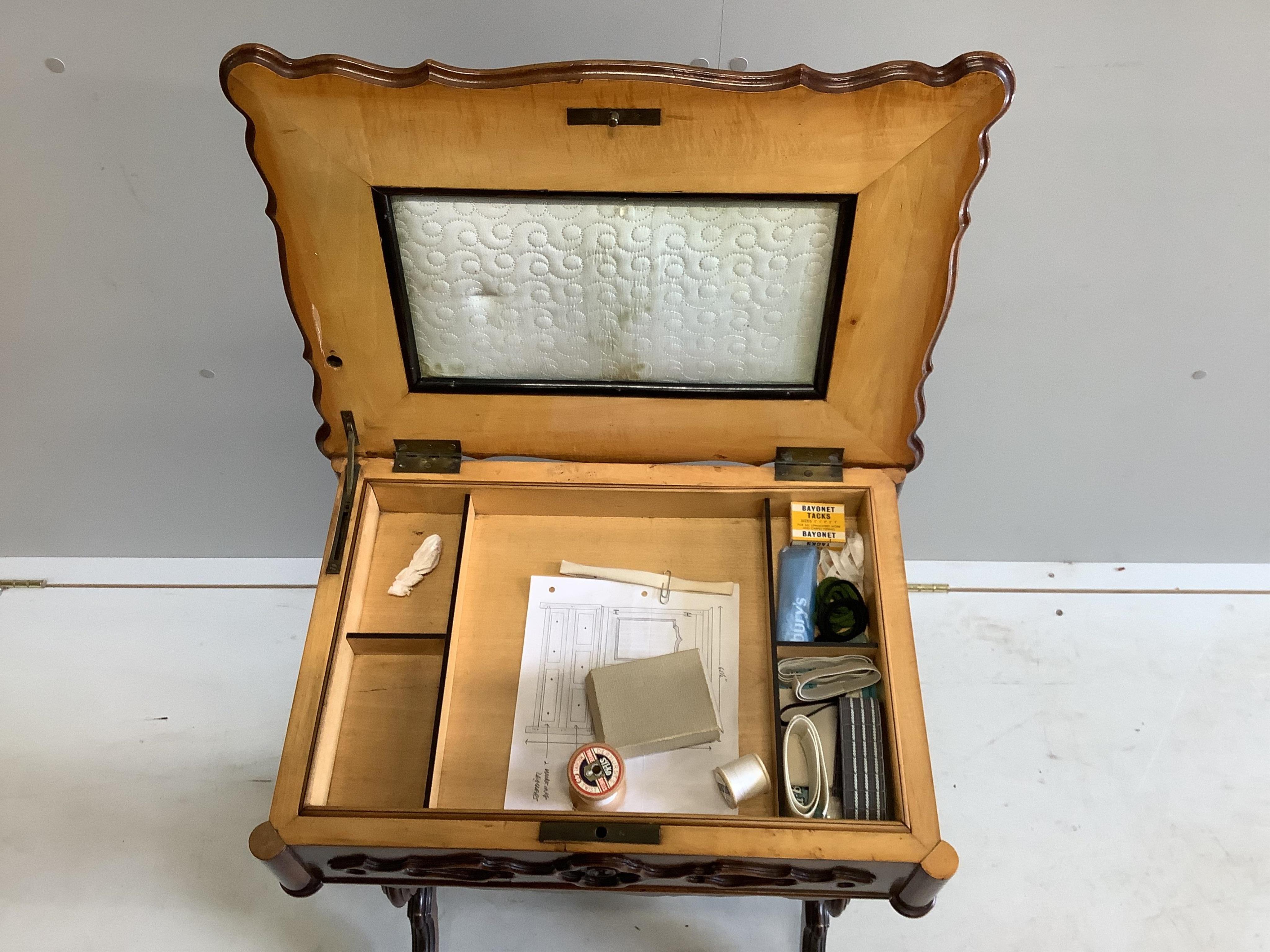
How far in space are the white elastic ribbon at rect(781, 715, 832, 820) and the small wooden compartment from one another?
0.03 meters

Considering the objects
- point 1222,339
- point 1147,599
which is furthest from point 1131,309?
point 1147,599

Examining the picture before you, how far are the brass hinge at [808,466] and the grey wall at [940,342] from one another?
429 millimetres

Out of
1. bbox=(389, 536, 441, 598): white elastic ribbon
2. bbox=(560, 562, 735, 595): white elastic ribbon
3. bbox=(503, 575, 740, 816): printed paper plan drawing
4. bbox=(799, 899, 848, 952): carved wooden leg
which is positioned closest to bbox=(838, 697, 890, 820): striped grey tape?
bbox=(503, 575, 740, 816): printed paper plan drawing

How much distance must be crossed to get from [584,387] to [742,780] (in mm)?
532

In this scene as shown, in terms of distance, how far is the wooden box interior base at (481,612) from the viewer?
112 cm

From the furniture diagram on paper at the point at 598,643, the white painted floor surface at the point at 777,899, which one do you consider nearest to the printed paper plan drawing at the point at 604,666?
the furniture diagram on paper at the point at 598,643

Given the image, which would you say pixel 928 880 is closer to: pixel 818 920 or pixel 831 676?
pixel 831 676

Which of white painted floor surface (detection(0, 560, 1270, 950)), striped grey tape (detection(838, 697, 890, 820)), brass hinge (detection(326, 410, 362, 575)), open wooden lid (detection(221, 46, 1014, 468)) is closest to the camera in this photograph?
open wooden lid (detection(221, 46, 1014, 468))

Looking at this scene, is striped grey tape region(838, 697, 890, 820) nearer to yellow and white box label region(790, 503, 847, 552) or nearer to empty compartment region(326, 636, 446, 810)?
yellow and white box label region(790, 503, 847, 552)

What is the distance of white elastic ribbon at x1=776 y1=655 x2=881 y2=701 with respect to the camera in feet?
3.63

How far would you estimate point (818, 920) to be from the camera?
4.52 feet

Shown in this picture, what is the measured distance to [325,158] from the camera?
0.98 meters

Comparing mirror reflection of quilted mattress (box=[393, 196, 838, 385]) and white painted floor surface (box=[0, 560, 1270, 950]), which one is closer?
mirror reflection of quilted mattress (box=[393, 196, 838, 385])

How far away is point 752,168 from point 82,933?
1608mm
